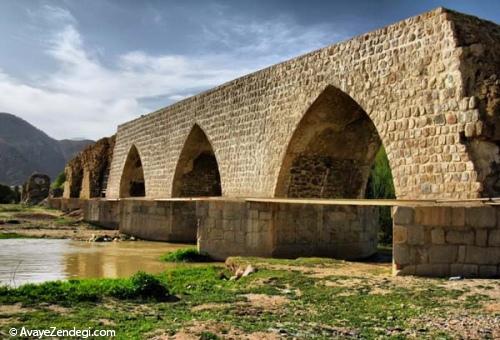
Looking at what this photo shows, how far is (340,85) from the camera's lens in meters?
10.7

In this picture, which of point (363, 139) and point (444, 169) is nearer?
point (444, 169)

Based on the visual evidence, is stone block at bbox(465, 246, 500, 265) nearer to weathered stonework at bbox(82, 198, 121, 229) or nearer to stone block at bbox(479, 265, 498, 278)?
stone block at bbox(479, 265, 498, 278)

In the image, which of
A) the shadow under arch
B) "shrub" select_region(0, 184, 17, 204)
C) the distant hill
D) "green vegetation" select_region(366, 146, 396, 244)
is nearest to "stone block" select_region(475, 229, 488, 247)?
the shadow under arch

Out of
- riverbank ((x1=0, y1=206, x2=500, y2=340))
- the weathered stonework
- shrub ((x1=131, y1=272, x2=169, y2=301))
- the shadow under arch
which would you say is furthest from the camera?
the weathered stonework

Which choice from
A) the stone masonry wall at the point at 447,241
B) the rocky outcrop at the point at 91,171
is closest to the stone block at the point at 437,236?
the stone masonry wall at the point at 447,241

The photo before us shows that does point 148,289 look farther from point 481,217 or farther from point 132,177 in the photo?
point 132,177

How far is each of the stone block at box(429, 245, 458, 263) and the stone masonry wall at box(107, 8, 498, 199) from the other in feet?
5.01

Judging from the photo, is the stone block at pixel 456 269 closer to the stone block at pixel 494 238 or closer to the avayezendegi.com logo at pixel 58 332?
the stone block at pixel 494 238

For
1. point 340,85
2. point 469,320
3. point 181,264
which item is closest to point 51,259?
point 181,264

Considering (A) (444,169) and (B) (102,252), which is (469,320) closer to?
(A) (444,169)

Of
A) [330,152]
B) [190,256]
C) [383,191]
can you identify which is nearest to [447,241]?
[190,256]

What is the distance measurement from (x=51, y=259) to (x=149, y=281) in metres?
6.20

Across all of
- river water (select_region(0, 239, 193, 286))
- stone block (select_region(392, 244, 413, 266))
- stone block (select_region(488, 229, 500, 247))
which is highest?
stone block (select_region(488, 229, 500, 247))

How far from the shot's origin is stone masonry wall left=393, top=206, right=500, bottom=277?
21.3ft
